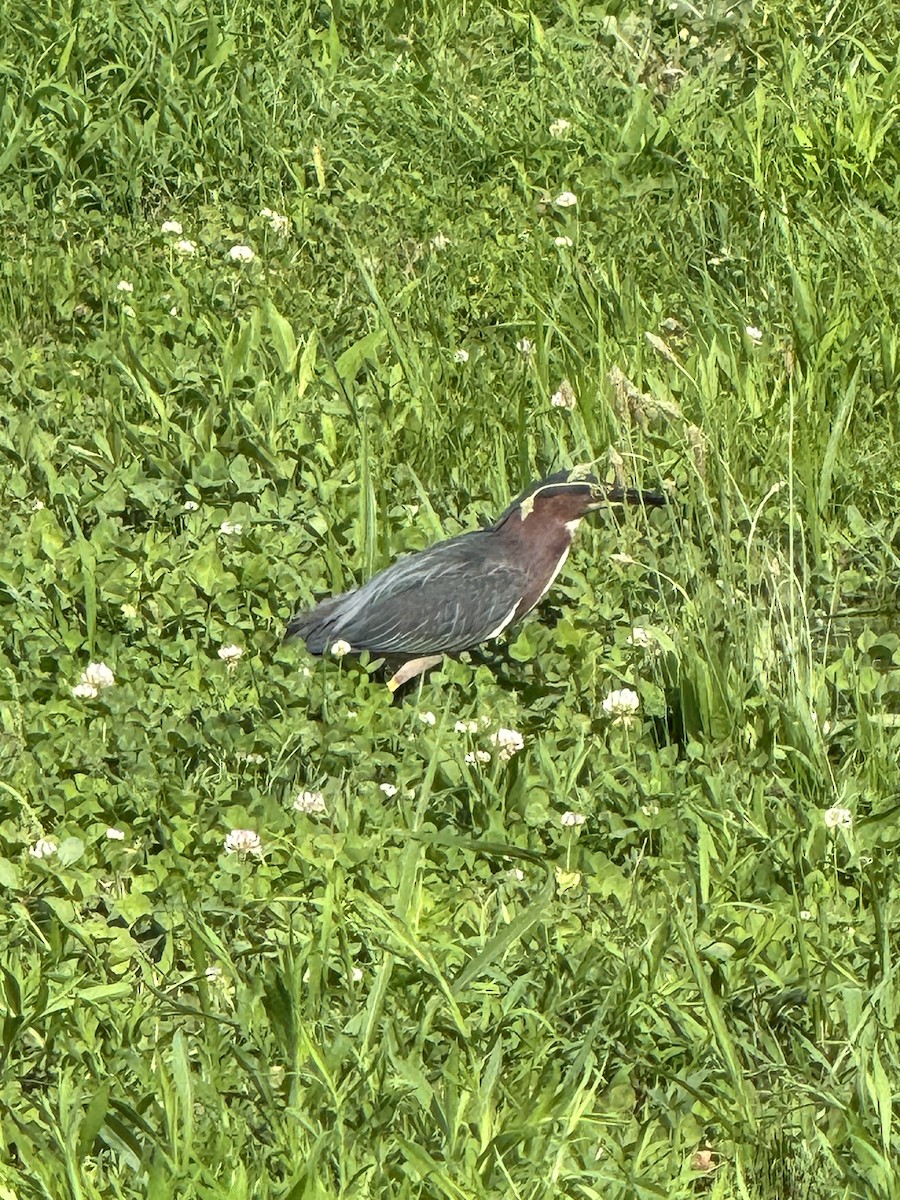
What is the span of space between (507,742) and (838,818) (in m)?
0.76

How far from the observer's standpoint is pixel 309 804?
3.95m

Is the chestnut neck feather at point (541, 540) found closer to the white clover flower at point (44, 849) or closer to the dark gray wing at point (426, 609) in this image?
the dark gray wing at point (426, 609)

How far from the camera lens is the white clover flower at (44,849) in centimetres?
372

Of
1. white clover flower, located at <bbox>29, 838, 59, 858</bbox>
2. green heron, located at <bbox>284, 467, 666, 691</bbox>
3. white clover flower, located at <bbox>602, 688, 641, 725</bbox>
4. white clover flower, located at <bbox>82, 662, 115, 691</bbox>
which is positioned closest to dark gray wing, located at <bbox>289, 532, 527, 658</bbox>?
green heron, located at <bbox>284, 467, 666, 691</bbox>

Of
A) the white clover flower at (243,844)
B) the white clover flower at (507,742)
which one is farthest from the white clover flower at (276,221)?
the white clover flower at (243,844)

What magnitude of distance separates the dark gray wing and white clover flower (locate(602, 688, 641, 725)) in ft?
1.32

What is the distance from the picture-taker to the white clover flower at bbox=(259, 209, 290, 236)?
6.50 metres

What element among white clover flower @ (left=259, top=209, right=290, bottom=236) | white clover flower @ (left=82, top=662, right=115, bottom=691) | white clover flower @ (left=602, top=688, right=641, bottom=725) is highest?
white clover flower @ (left=259, top=209, right=290, bottom=236)

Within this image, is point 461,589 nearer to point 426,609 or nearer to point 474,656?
point 426,609

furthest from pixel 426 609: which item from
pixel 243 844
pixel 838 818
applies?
pixel 838 818

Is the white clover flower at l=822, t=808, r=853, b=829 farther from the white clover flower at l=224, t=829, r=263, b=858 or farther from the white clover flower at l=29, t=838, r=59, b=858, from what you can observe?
the white clover flower at l=29, t=838, r=59, b=858

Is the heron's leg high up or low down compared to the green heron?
down

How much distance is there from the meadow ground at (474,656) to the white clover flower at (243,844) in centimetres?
1

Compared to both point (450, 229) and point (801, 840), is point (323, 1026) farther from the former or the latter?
point (450, 229)
